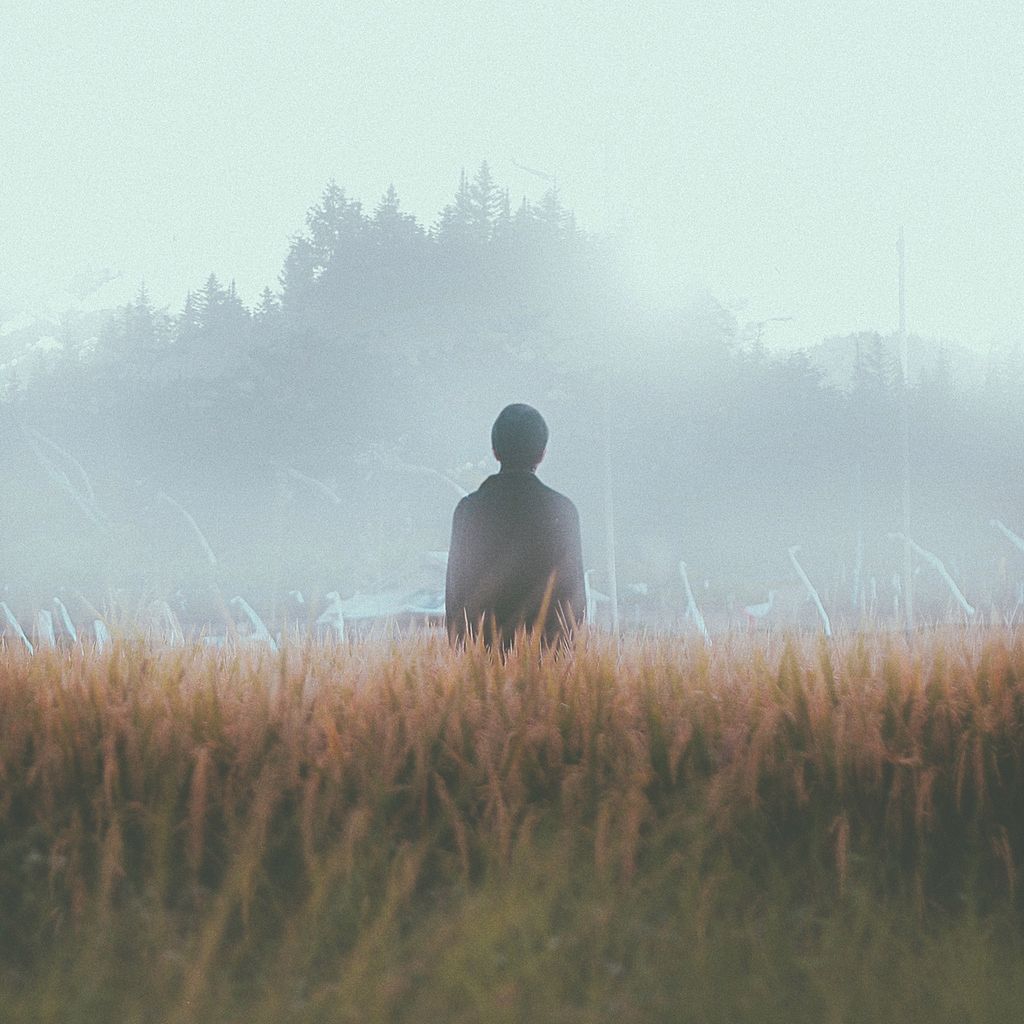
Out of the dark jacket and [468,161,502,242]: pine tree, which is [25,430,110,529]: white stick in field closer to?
[468,161,502,242]: pine tree

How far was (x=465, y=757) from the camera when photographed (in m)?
4.09

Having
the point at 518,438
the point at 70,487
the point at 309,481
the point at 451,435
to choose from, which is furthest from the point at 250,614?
the point at 518,438

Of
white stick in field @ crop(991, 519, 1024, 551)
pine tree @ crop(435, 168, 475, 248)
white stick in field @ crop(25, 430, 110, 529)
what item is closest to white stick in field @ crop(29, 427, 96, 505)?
white stick in field @ crop(25, 430, 110, 529)

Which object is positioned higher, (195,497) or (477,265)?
(477,265)

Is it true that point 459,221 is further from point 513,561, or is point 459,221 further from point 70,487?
point 513,561

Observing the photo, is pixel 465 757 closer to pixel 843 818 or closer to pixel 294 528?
pixel 843 818

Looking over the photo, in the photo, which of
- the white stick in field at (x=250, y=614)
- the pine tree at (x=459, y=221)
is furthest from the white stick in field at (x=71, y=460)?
the pine tree at (x=459, y=221)

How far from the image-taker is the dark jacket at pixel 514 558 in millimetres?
5266

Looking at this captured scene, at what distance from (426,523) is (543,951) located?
45556 mm

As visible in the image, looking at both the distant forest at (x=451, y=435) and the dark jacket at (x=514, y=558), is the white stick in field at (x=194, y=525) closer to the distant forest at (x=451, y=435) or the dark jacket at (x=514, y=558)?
the distant forest at (x=451, y=435)

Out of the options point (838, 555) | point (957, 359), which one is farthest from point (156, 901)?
point (957, 359)

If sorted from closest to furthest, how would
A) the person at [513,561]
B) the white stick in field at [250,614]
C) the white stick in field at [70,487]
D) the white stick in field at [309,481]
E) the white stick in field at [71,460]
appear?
1. the person at [513,561]
2. the white stick in field at [250,614]
3. the white stick in field at [70,487]
4. the white stick in field at [71,460]
5. the white stick in field at [309,481]

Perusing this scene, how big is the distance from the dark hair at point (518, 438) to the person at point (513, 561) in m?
0.12

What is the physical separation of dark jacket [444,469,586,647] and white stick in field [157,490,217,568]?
147 ft
